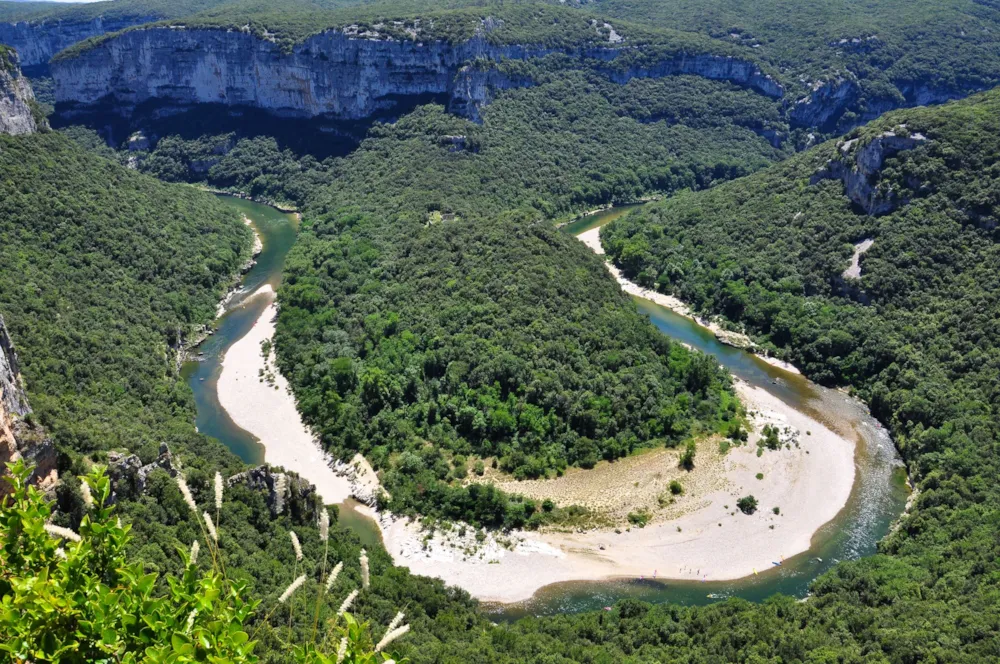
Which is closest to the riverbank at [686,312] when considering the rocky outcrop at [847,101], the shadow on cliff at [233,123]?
the shadow on cliff at [233,123]

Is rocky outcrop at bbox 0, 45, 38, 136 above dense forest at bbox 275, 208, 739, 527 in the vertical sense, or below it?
above

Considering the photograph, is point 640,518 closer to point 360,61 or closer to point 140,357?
point 140,357

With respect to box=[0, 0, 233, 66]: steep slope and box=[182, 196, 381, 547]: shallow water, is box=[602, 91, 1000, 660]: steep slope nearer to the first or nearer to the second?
box=[182, 196, 381, 547]: shallow water

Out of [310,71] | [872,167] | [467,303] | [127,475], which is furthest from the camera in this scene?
[310,71]

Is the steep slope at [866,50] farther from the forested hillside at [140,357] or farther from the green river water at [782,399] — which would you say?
the forested hillside at [140,357]

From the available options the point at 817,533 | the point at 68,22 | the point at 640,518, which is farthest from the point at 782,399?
the point at 68,22

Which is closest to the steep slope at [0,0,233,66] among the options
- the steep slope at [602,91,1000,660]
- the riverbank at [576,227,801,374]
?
the riverbank at [576,227,801,374]
